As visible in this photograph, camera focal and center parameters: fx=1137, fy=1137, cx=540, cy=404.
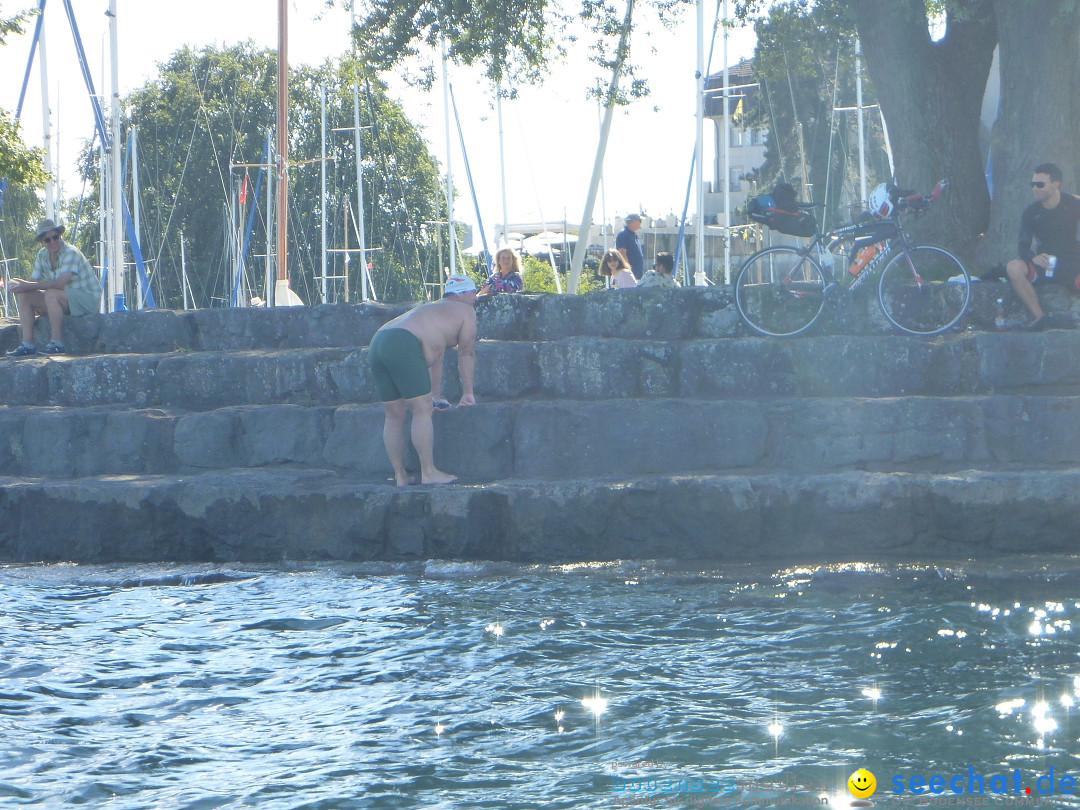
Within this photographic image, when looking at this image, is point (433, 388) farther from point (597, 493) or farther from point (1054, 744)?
point (1054, 744)

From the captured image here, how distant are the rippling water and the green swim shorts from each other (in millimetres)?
1195

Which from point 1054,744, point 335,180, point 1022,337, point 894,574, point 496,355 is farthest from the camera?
point 335,180

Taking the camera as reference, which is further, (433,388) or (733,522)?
(433,388)

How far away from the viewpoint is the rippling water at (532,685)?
12.2ft

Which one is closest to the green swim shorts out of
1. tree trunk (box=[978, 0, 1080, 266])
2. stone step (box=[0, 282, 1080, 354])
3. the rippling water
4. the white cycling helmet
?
the rippling water

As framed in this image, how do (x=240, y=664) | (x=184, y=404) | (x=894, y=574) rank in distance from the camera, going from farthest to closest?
(x=184, y=404), (x=894, y=574), (x=240, y=664)

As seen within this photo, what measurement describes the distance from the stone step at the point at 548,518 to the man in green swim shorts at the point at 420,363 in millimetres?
275

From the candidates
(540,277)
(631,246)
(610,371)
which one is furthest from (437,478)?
(540,277)

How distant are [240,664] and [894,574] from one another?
139 inches

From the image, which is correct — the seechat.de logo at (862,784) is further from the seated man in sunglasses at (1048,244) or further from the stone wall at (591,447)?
the seated man in sunglasses at (1048,244)

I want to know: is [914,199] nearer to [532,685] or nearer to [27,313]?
[532,685]

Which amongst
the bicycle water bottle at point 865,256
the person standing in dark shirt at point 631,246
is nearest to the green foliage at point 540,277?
the person standing in dark shirt at point 631,246

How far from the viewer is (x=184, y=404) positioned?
9133 mm

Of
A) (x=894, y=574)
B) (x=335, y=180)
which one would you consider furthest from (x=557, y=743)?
(x=335, y=180)
